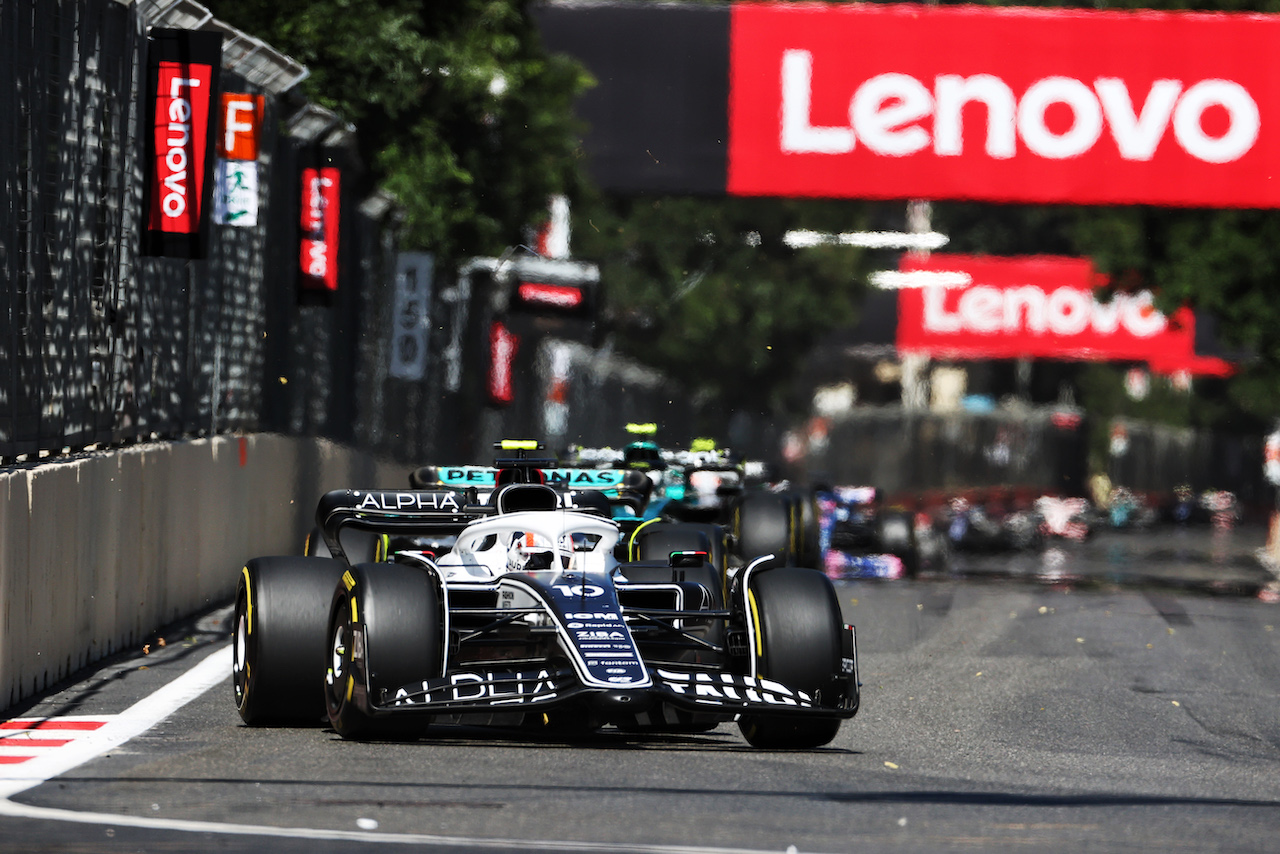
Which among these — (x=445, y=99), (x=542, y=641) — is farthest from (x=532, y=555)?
(x=445, y=99)

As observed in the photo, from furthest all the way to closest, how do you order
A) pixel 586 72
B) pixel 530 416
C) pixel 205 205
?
1. pixel 530 416
2. pixel 586 72
3. pixel 205 205

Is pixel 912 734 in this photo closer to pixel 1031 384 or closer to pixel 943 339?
pixel 943 339

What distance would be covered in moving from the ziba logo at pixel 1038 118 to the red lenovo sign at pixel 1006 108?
2cm

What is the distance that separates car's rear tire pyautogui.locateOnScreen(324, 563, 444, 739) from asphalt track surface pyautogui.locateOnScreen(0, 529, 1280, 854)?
Result: 12 centimetres

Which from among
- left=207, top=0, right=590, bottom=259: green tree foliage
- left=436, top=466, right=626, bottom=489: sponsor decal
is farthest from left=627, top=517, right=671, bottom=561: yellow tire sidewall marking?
left=207, top=0, right=590, bottom=259: green tree foliage

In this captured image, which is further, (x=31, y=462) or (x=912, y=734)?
(x=31, y=462)

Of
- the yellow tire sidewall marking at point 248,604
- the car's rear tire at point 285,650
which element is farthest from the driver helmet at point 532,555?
the yellow tire sidewall marking at point 248,604

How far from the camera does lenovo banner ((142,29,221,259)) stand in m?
15.7

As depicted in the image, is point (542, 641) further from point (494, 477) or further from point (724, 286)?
point (724, 286)

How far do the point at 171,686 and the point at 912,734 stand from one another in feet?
12.2

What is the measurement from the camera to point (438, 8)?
84.0ft

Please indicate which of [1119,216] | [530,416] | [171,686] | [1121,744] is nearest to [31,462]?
[171,686]

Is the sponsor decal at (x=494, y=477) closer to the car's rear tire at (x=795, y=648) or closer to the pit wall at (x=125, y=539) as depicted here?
the pit wall at (x=125, y=539)

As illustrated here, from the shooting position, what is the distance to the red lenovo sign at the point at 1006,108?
2553 cm
